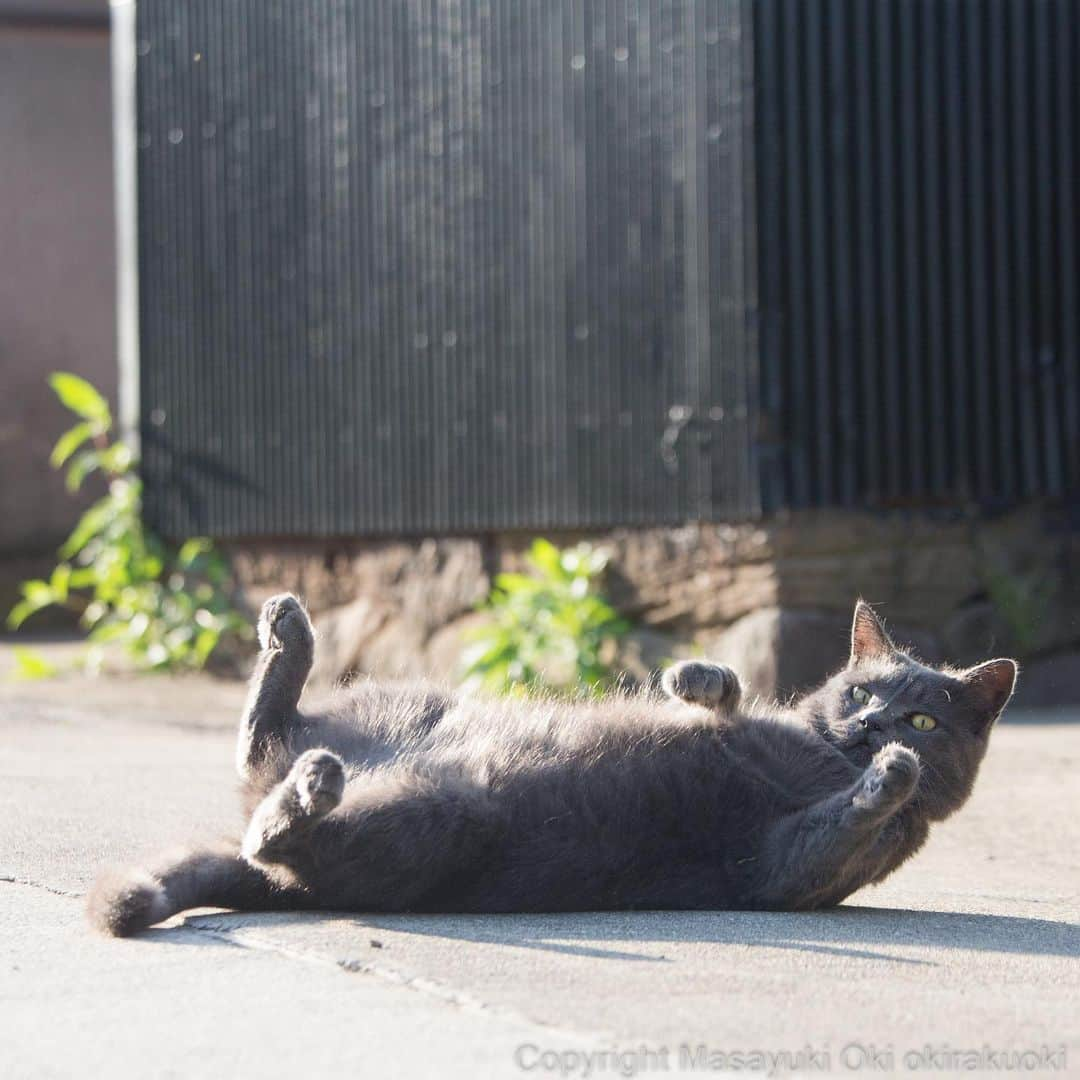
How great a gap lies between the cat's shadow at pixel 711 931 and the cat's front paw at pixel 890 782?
22cm

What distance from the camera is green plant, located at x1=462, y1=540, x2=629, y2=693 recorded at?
6.72 meters

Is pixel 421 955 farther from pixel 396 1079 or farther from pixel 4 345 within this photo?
pixel 4 345

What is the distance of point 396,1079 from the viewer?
171cm

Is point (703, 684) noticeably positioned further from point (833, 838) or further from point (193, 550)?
point (193, 550)

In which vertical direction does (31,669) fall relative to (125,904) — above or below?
below

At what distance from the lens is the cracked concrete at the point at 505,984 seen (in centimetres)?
182

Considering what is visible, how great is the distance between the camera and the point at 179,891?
2.55 m

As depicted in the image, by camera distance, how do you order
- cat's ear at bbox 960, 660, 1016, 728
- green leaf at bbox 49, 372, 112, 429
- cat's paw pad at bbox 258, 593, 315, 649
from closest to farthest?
cat's paw pad at bbox 258, 593, 315, 649 → cat's ear at bbox 960, 660, 1016, 728 → green leaf at bbox 49, 372, 112, 429

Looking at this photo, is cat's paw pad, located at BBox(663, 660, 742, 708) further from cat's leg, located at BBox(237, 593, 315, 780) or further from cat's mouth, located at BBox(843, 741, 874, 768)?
cat's leg, located at BBox(237, 593, 315, 780)

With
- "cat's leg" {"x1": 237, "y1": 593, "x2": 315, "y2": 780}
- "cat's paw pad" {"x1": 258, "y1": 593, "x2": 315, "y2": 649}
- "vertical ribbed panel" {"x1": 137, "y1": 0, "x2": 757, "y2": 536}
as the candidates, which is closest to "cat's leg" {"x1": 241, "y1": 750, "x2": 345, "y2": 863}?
"cat's leg" {"x1": 237, "y1": 593, "x2": 315, "y2": 780}

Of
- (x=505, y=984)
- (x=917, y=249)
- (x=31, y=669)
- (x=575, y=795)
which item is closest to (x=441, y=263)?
(x=917, y=249)

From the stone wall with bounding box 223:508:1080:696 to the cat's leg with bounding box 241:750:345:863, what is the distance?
4114 millimetres

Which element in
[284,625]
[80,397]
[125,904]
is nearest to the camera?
[125,904]

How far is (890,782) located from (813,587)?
13.0 ft
